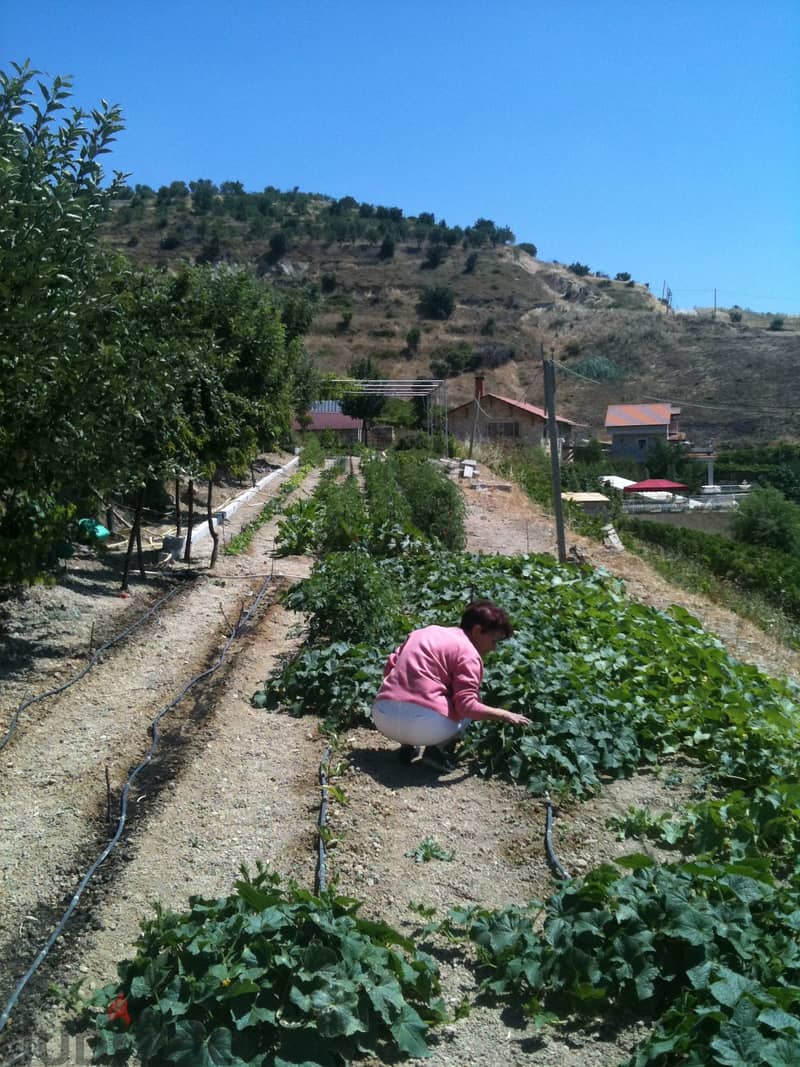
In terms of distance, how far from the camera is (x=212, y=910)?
336 centimetres

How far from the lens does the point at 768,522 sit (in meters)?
32.5

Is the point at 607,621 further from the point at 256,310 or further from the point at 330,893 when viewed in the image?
A: the point at 256,310

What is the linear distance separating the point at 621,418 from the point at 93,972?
5683 centimetres

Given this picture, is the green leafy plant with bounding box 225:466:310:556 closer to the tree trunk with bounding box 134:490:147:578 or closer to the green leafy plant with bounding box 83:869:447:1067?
the tree trunk with bounding box 134:490:147:578

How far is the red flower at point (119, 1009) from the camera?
301 centimetres

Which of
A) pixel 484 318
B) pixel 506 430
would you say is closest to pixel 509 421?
pixel 506 430

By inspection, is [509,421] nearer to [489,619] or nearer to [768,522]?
[768,522]

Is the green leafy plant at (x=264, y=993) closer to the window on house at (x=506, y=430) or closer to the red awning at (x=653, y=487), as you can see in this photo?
the red awning at (x=653, y=487)

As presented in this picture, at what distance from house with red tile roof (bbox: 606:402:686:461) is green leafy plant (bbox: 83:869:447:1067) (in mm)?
54293

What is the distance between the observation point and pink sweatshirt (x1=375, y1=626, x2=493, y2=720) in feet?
17.0

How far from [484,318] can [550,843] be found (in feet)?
277

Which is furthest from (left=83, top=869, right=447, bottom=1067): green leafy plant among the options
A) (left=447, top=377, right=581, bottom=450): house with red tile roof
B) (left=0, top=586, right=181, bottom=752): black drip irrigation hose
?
(left=447, top=377, right=581, bottom=450): house with red tile roof

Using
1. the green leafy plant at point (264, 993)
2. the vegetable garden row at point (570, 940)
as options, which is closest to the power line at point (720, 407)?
the vegetable garden row at point (570, 940)

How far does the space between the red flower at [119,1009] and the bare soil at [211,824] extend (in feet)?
0.49
